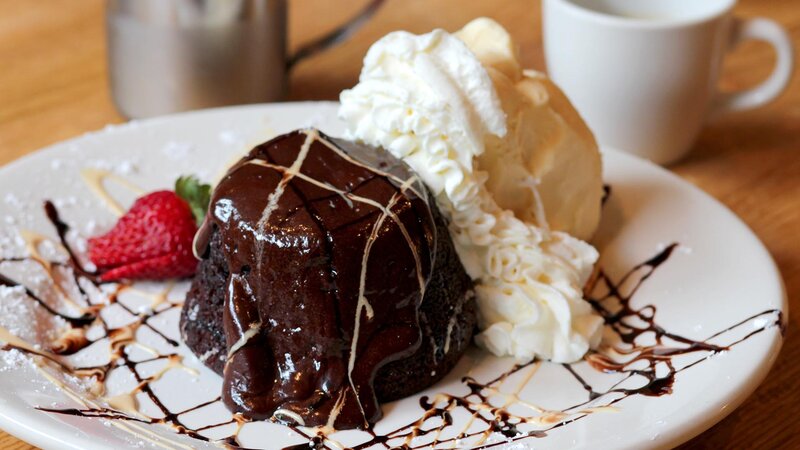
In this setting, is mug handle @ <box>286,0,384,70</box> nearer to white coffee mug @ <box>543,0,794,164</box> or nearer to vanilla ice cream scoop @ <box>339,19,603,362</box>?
white coffee mug @ <box>543,0,794,164</box>

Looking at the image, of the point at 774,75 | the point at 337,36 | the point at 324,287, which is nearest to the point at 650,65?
the point at 774,75

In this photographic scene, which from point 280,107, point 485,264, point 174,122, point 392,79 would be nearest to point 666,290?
point 485,264

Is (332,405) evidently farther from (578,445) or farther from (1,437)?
(1,437)

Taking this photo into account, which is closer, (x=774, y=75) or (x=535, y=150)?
(x=535, y=150)

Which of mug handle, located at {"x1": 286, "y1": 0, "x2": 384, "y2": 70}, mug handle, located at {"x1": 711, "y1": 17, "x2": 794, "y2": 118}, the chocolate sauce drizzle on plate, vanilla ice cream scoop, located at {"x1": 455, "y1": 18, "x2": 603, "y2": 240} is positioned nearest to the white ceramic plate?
the chocolate sauce drizzle on plate

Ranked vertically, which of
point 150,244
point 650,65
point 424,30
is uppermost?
point 650,65

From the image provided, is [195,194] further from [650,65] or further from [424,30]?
[424,30]

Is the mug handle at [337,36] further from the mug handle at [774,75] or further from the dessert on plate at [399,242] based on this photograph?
the mug handle at [774,75]
